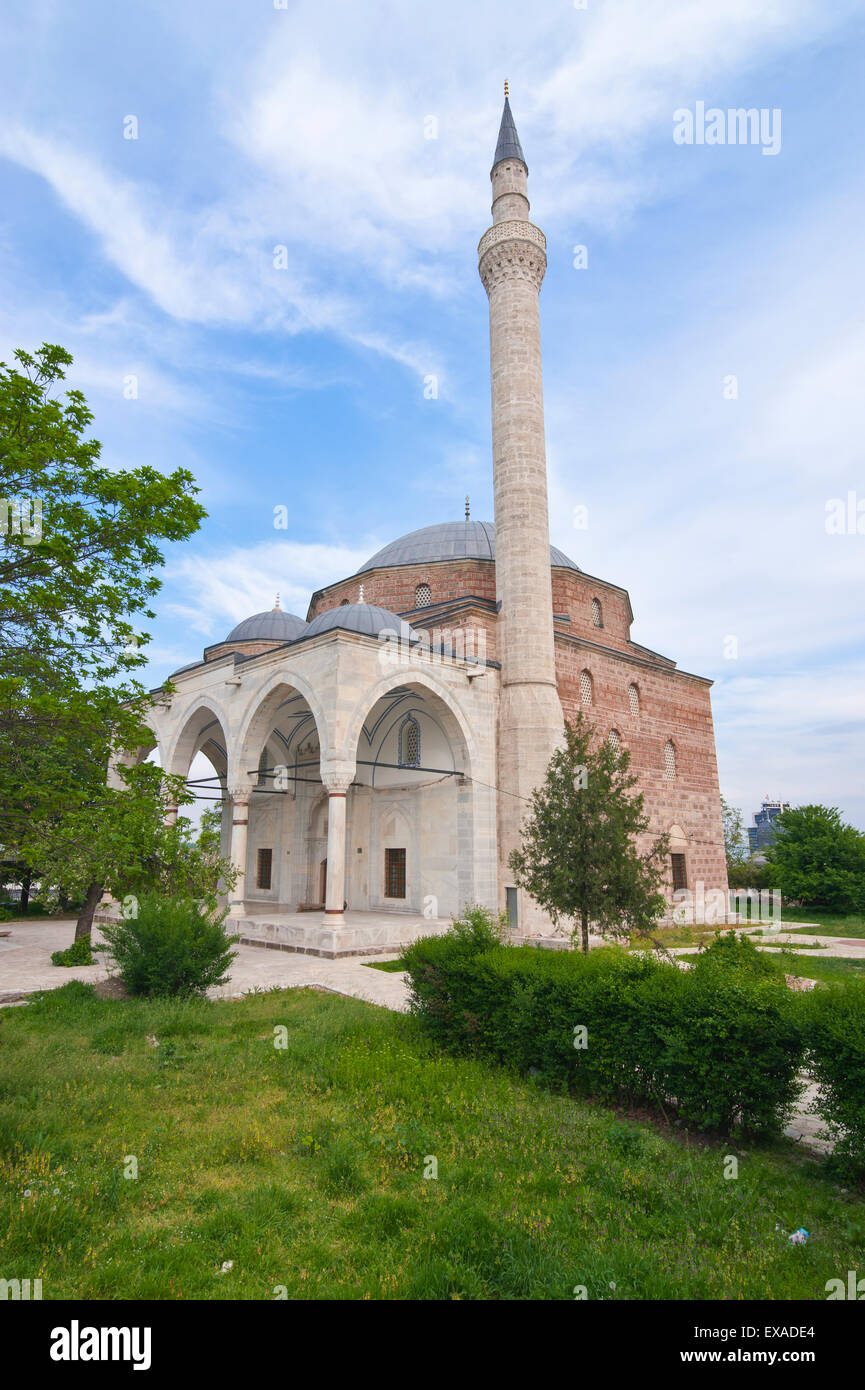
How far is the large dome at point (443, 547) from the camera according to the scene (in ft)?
71.6

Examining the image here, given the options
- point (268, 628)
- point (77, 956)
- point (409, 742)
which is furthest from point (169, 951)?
point (268, 628)

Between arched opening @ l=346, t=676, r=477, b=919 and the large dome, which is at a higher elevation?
the large dome

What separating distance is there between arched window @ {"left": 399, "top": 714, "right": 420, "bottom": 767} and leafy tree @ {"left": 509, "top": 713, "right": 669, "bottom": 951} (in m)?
8.30

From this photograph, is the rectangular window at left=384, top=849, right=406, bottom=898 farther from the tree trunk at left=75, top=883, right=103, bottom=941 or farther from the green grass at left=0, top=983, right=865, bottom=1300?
the green grass at left=0, top=983, right=865, bottom=1300

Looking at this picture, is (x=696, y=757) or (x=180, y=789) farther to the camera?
(x=696, y=757)

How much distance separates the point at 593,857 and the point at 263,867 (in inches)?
585

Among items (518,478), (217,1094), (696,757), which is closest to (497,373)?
(518,478)

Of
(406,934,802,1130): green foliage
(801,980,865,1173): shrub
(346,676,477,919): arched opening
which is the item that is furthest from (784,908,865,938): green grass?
(801,980,865,1173): shrub

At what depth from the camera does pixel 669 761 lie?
846 inches

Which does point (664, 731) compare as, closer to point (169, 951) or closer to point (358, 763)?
point (358, 763)

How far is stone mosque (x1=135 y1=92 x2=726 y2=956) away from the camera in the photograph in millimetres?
14586
